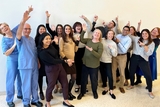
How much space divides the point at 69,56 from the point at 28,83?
772mm

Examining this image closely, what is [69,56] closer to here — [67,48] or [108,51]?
[67,48]

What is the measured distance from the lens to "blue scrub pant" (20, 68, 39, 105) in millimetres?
2604

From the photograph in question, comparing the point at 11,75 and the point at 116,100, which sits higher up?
the point at 11,75

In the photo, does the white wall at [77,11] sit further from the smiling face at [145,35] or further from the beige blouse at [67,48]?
the smiling face at [145,35]

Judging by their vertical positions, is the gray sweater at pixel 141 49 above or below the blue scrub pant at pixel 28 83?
above

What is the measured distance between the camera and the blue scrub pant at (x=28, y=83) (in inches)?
103

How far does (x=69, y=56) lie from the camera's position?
2889mm

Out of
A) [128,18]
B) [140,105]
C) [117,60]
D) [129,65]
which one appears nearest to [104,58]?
[117,60]

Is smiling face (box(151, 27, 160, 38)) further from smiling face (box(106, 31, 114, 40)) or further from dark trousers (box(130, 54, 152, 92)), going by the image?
smiling face (box(106, 31, 114, 40))

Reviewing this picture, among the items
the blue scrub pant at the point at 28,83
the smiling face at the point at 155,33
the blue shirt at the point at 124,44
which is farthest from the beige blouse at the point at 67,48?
the smiling face at the point at 155,33

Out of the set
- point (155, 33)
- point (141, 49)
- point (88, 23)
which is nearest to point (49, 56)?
point (88, 23)

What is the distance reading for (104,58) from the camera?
3.15 meters

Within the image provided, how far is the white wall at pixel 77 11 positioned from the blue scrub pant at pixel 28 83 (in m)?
0.75

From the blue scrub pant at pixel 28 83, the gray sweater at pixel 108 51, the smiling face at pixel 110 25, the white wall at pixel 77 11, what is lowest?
the blue scrub pant at pixel 28 83
